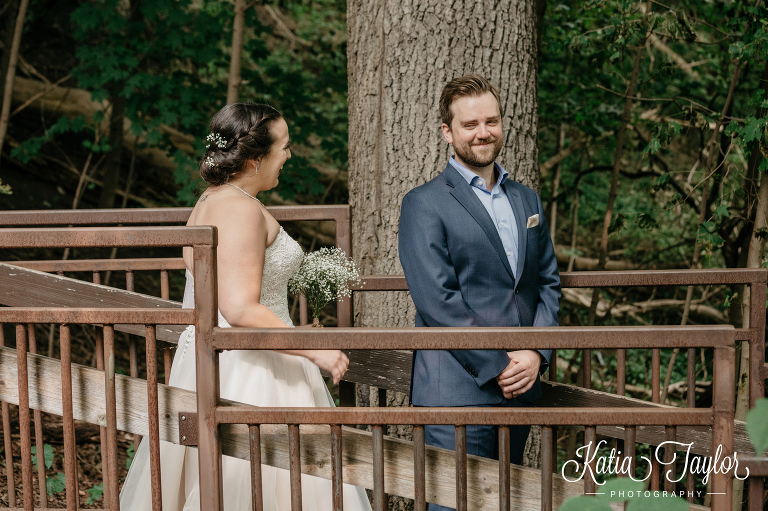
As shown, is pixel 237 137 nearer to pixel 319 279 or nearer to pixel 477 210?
pixel 319 279

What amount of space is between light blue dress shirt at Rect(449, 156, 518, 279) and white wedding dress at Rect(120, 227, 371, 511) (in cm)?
75

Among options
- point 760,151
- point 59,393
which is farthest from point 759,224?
point 59,393

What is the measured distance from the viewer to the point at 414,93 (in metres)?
3.56

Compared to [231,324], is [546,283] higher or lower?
higher

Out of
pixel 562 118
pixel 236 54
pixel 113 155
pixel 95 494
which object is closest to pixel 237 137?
pixel 95 494

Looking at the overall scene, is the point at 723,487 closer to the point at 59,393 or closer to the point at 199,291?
the point at 199,291

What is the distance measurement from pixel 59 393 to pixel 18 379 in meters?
0.19

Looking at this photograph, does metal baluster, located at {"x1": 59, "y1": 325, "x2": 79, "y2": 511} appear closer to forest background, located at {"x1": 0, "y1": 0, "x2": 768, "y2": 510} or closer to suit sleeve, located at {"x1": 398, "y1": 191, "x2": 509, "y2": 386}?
suit sleeve, located at {"x1": 398, "y1": 191, "x2": 509, "y2": 386}

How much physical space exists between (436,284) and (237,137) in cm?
96

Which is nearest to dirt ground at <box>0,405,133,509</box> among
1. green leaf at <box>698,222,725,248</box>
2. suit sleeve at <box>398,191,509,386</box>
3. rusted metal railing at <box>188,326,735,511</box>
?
rusted metal railing at <box>188,326,735,511</box>

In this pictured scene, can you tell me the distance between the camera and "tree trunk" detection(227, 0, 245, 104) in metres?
5.97

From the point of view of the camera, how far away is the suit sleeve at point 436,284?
2396 millimetres

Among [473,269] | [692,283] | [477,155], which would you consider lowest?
[692,283]

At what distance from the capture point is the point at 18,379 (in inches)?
81.4
